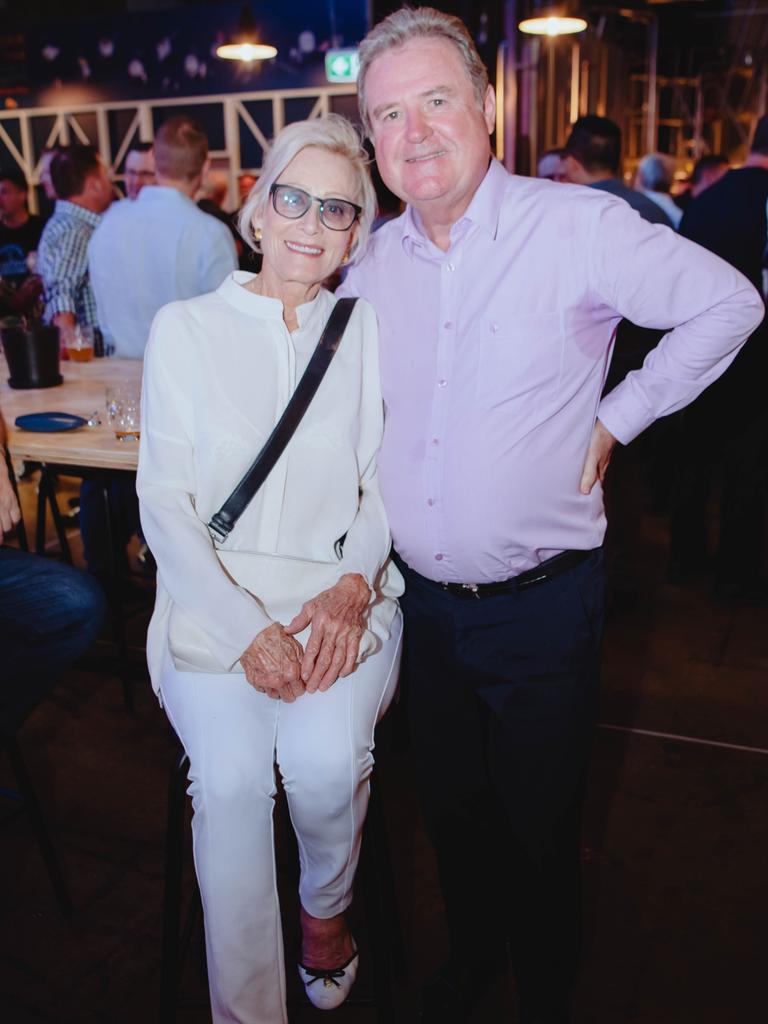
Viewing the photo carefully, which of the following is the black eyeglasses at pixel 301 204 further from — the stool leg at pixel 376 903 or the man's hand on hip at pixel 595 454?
the stool leg at pixel 376 903

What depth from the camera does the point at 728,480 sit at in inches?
167

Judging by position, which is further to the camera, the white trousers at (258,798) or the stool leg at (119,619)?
the stool leg at (119,619)

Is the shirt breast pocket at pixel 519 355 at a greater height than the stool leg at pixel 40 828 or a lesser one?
greater

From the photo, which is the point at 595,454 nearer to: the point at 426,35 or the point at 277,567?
the point at 277,567

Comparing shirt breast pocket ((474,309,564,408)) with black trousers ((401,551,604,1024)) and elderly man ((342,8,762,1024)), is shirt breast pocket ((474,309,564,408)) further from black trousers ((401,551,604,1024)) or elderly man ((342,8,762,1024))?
black trousers ((401,551,604,1024))

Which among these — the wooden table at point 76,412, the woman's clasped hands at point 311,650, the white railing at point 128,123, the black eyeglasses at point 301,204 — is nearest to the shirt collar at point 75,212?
the wooden table at point 76,412

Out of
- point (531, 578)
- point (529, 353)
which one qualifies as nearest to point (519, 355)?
point (529, 353)

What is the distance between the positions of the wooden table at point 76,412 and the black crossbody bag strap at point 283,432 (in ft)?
2.23

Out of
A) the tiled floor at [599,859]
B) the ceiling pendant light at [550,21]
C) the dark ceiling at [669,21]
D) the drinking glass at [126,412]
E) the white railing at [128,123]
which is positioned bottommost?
the tiled floor at [599,859]

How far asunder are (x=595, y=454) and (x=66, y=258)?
350cm

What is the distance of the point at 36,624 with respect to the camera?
2.07 meters

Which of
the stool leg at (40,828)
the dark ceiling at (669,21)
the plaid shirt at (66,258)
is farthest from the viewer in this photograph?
the dark ceiling at (669,21)

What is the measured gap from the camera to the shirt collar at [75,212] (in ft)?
14.8

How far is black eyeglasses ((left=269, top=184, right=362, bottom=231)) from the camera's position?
1805 millimetres
